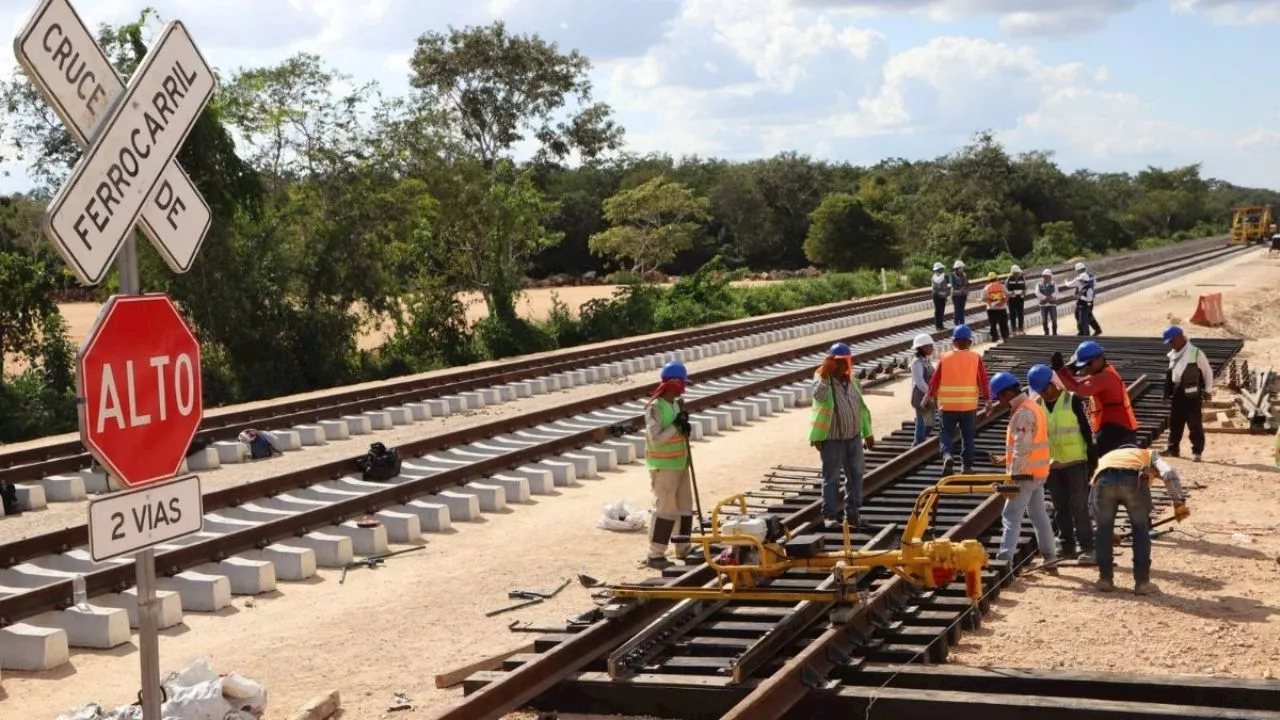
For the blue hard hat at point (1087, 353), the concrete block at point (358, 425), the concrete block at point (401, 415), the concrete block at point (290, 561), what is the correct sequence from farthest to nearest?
the concrete block at point (401, 415) < the concrete block at point (358, 425) < the blue hard hat at point (1087, 353) < the concrete block at point (290, 561)

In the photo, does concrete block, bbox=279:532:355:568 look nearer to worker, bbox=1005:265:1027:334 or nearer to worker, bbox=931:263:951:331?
worker, bbox=1005:265:1027:334

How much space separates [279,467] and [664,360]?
12.2 meters

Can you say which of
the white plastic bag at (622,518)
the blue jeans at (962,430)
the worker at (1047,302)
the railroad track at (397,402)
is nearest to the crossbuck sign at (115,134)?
the white plastic bag at (622,518)

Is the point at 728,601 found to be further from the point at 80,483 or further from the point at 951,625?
the point at 80,483

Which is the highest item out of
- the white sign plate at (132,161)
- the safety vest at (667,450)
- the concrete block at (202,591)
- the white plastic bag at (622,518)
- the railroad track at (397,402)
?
the white sign plate at (132,161)

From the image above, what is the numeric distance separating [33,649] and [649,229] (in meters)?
53.6

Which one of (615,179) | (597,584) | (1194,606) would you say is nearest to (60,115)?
(597,584)

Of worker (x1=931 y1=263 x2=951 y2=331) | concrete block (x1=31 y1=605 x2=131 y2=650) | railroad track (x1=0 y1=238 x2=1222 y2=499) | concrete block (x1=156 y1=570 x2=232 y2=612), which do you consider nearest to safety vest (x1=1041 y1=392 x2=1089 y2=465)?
concrete block (x1=156 y1=570 x2=232 y2=612)

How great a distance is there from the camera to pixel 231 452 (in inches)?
679

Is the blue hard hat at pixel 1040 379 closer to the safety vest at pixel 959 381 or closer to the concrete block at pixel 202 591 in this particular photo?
the safety vest at pixel 959 381

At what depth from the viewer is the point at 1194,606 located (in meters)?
10.1

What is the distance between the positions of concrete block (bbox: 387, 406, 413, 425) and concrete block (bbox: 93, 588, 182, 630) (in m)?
10.2

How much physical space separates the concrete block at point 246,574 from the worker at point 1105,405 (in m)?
6.84

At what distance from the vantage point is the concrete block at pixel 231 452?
56.3 ft
